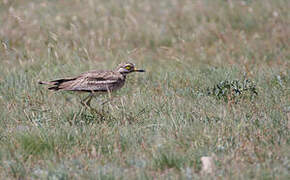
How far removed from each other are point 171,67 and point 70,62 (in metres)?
1.78

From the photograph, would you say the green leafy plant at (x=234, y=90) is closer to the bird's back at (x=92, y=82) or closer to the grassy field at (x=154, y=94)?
the grassy field at (x=154, y=94)

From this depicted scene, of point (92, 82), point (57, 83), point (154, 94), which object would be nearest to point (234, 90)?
point (154, 94)

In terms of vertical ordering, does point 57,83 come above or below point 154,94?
above

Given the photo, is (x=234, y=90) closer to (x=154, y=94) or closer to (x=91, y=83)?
(x=154, y=94)

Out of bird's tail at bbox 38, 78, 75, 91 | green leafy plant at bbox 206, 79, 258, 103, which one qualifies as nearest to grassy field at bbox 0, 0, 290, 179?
green leafy plant at bbox 206, 79, 258, 103

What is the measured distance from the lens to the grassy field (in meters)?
5.03

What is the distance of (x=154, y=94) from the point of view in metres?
7.38

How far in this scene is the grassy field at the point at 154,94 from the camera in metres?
5.03

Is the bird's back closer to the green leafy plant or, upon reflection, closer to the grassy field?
the grassy field

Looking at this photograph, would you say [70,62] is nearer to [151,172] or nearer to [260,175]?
[151,172]

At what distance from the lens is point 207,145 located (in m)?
5.31

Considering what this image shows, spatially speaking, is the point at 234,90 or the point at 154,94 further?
the point at 154,94

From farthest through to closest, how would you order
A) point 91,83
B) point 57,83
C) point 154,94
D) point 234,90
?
point 154,94
point 234,90
point 57,83
point 91,83

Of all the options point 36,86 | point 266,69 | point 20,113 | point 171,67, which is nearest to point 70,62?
point 36,86
